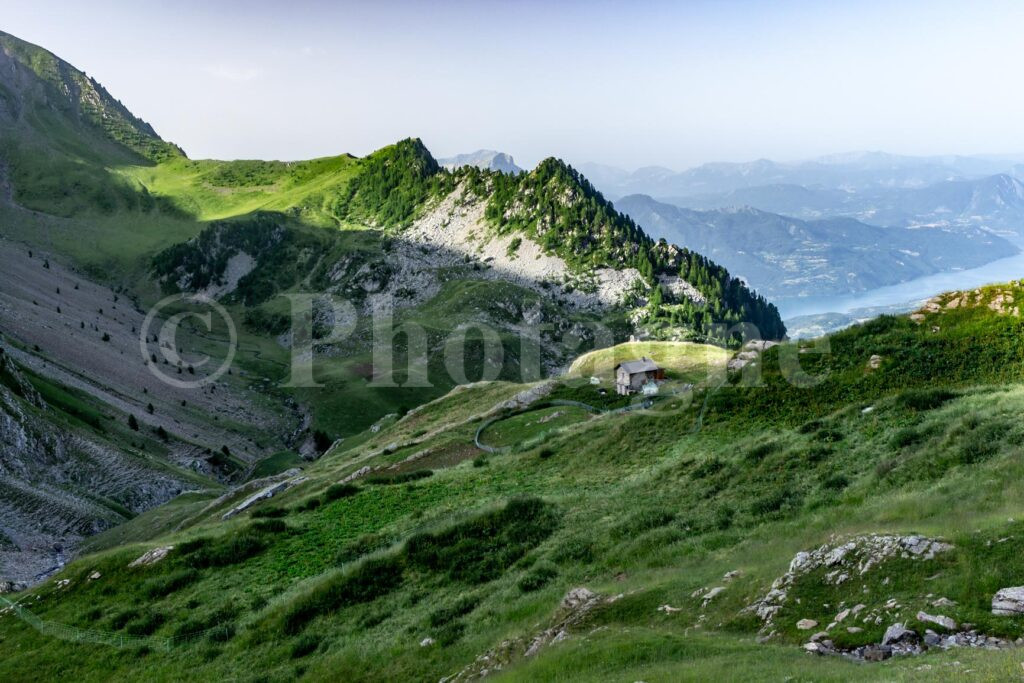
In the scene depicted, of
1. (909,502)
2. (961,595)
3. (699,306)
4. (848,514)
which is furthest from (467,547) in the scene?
(699,306)

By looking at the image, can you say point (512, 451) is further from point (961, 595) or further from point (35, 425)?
point (35, 425)

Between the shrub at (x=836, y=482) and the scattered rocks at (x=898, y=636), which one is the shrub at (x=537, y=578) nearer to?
the shrub at (x=836, y=482)

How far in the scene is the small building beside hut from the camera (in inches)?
2402

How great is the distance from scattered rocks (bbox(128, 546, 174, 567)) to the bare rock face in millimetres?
38081

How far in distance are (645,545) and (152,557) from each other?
28.7m

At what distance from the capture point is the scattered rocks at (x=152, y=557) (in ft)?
115

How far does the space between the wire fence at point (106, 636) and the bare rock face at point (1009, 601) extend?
27320 millimetres

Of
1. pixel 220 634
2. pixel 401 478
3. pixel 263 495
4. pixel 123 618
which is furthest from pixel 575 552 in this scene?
pixel 263 495

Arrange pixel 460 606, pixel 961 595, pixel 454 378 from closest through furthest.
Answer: pixel 961 595 → pixel 460 606 → pixel 454 378

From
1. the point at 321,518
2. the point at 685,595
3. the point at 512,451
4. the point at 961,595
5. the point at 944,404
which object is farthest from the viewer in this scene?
the point at 512,451

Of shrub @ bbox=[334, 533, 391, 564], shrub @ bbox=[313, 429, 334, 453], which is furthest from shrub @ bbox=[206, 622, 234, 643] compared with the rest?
shrub @ bbox=[313, 429, 334, 453]

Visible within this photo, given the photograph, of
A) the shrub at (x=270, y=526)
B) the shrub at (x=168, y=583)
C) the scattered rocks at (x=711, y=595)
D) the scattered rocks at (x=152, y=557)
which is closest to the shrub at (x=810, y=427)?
the scattered rocks at (x=711, y=595)

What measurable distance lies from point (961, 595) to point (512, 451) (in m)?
34.4

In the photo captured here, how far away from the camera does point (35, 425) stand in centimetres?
7206
